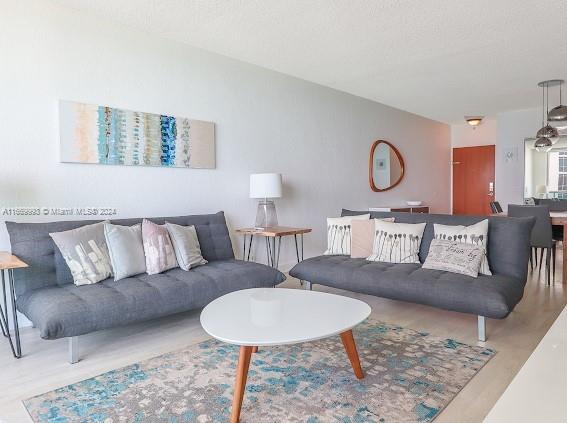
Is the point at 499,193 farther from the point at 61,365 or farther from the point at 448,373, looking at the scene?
the point at 61,365

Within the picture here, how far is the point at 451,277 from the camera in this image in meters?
2.84

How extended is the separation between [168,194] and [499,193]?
20.1 ft

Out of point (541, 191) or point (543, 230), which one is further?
point (541, 191)

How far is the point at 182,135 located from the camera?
3799mm

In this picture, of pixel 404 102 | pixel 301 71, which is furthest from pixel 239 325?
pixel 404 102

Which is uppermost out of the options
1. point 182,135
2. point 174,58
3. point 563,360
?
point 174,58

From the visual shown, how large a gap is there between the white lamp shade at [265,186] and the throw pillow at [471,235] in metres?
1.64

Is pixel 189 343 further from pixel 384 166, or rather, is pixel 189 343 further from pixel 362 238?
pixel 384 166

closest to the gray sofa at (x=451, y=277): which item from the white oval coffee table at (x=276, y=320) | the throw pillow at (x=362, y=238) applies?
the throw pillow at (x=362, y=238)

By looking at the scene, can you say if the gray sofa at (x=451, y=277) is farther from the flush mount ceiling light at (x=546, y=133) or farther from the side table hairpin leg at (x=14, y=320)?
the flush mount ceiling light at (x=546, y=133)

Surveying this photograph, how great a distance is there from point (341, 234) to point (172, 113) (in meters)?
1.95

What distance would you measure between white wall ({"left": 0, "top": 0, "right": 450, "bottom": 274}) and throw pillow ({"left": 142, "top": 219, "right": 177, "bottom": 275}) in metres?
0.51

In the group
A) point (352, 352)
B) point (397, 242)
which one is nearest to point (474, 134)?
point (397, 242)

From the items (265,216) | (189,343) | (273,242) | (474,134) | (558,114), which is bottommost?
(189,343)
